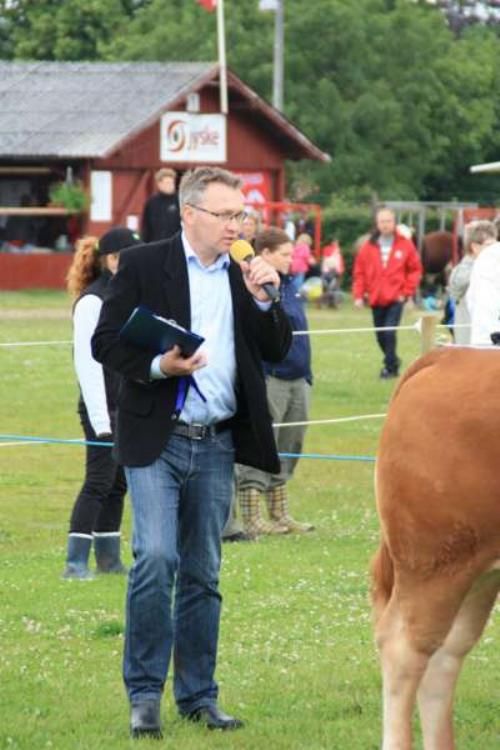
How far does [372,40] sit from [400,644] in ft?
179

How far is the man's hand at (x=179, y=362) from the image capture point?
23.3ft

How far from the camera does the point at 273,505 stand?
1322cm

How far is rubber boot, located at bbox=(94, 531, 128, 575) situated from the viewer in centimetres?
1117

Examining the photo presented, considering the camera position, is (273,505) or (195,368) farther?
(273,505)

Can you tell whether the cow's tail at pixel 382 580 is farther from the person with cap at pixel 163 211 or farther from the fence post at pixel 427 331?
the person with cap at pixel 163 211

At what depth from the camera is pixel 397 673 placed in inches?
264

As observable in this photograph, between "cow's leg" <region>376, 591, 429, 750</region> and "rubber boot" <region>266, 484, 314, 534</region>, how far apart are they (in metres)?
6.26

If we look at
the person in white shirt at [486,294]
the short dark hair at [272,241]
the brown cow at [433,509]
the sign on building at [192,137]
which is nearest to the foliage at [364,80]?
the sign on building at [192,137]

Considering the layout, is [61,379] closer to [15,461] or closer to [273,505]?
[15,461]

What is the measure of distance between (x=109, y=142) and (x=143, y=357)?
3672 cm

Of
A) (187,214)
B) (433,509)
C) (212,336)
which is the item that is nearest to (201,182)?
(187,214)

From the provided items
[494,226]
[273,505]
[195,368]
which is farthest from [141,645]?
[494,226]

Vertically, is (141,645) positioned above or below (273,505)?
above

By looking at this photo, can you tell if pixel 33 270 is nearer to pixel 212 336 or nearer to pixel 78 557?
pixel 78 557
